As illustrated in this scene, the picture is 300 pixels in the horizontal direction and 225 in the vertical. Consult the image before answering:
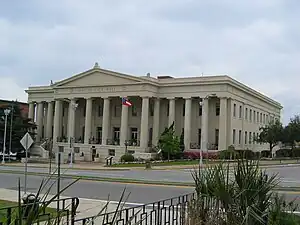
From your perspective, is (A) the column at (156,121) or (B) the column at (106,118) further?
(B) the column at (106,118)

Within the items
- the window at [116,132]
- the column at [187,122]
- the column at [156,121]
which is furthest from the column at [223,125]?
the window at [116,132]

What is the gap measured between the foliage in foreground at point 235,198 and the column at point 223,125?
50.3 metres

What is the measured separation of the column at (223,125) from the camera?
5675 centimetres

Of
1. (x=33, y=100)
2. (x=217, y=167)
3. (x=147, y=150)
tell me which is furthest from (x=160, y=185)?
(x=33, y=100)

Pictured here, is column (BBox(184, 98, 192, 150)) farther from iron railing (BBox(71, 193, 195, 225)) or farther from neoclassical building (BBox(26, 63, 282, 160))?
iron railing (BBox(71, 193, 195, 225))

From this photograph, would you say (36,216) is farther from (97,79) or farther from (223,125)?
(97,79)

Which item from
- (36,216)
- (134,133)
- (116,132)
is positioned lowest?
(36,216)

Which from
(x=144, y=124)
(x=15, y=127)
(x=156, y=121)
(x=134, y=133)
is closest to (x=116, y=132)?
(x=134, y=133)

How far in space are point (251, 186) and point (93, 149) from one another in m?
57.2

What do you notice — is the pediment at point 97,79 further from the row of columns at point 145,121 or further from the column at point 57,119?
the column at point 57,119

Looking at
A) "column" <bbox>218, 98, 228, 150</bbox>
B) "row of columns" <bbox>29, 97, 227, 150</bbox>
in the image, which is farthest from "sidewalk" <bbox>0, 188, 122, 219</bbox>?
"column" <bbox>218, 98, 228, 150</bbox>

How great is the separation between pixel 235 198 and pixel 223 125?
5176cm

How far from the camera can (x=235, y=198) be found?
645 centimetres

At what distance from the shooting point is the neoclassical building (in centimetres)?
5813
